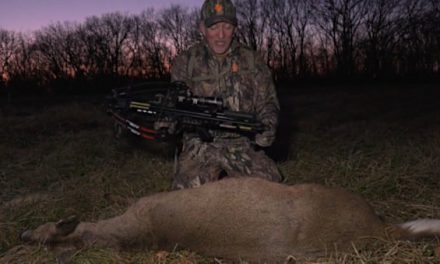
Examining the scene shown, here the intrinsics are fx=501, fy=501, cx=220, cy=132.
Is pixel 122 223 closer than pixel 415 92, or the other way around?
pixel 122 223

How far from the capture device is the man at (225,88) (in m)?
4.52

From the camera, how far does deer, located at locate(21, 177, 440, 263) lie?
285 cm

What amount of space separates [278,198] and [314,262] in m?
0.44

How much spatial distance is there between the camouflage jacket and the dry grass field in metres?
1.13

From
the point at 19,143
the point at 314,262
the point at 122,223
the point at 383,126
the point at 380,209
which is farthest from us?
the point at 383,126

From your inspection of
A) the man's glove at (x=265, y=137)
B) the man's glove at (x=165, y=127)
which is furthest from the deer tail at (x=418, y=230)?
the man's glove at (x=165, y=127)

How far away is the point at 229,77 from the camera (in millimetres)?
4688

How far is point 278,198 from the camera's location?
306 centimetres

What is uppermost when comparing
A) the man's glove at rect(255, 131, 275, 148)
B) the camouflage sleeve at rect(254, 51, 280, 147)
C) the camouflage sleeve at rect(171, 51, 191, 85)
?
the camouflage sleeve at rect(171, 51, 191, 85)

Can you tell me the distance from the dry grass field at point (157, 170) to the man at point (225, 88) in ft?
2.67

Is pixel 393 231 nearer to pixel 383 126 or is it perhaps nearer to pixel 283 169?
pixel 283 169

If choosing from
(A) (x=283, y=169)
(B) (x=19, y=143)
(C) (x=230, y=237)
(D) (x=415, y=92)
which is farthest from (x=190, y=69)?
(D) (x=415, y=92)

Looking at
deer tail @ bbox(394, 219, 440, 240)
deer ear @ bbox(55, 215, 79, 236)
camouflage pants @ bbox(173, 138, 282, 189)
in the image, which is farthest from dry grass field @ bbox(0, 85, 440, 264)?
camouflage pants @ bbox(173, 138, 282, 189)

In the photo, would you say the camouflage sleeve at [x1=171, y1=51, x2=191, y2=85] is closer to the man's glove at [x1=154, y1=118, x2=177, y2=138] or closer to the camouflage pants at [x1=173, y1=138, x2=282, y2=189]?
the camouflage pants at [x1=173, y1=138, x2=282, y2=189]
